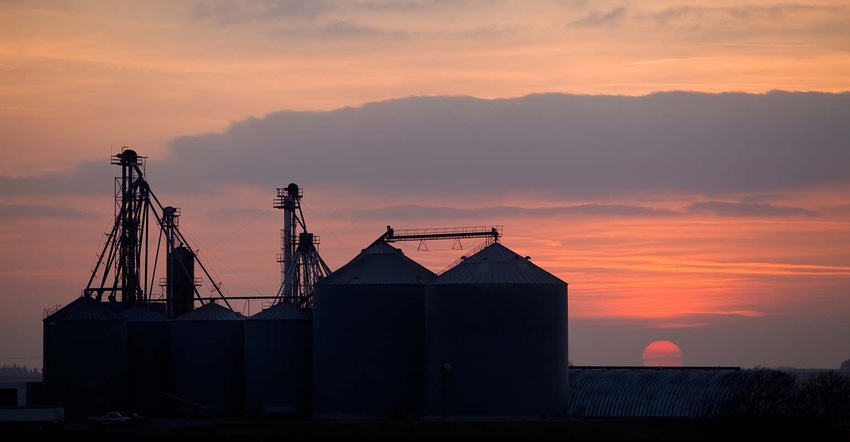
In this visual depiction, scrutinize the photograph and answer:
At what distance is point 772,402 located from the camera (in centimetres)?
9400

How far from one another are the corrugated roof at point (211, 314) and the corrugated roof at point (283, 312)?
326 centimetres

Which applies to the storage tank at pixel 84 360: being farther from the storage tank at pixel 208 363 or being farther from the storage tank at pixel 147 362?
the storage tank at pixel 208 363

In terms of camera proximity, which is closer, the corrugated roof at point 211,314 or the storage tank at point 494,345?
the storage tank at point 494,345

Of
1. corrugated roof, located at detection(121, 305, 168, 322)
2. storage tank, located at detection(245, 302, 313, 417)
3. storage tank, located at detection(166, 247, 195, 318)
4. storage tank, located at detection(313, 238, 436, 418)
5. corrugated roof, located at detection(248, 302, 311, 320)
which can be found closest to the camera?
storage tank, located at detection(313, 238, 436, 418)

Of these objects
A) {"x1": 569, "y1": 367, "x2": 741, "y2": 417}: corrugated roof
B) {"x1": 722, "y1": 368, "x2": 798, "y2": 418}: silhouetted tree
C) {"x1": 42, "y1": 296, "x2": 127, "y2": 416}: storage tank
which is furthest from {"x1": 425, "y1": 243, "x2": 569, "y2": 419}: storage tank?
{"x1": 42, "y1": 296, "x2": 127, "y2": 416}: storage tank

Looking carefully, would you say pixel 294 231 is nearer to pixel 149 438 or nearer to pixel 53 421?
pixel 53 421

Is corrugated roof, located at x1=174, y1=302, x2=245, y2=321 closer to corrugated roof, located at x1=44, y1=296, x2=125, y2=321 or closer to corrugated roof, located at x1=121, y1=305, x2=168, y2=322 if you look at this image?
corrugated roof, located at x1=121, y1=305, x2=168, y2=322

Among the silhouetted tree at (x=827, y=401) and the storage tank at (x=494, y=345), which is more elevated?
the storage tank at (x=494, y=345)

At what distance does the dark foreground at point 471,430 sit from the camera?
78688 millimetres

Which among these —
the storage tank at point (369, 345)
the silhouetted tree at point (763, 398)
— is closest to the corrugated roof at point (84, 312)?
the storage tank at point (369, 345)

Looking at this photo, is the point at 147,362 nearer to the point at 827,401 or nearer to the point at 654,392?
the point at 654,392

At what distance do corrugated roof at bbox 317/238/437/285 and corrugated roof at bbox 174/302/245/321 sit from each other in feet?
35.0

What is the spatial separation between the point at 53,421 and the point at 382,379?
23.7m

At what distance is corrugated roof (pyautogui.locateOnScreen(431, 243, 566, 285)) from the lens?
3777 inches
